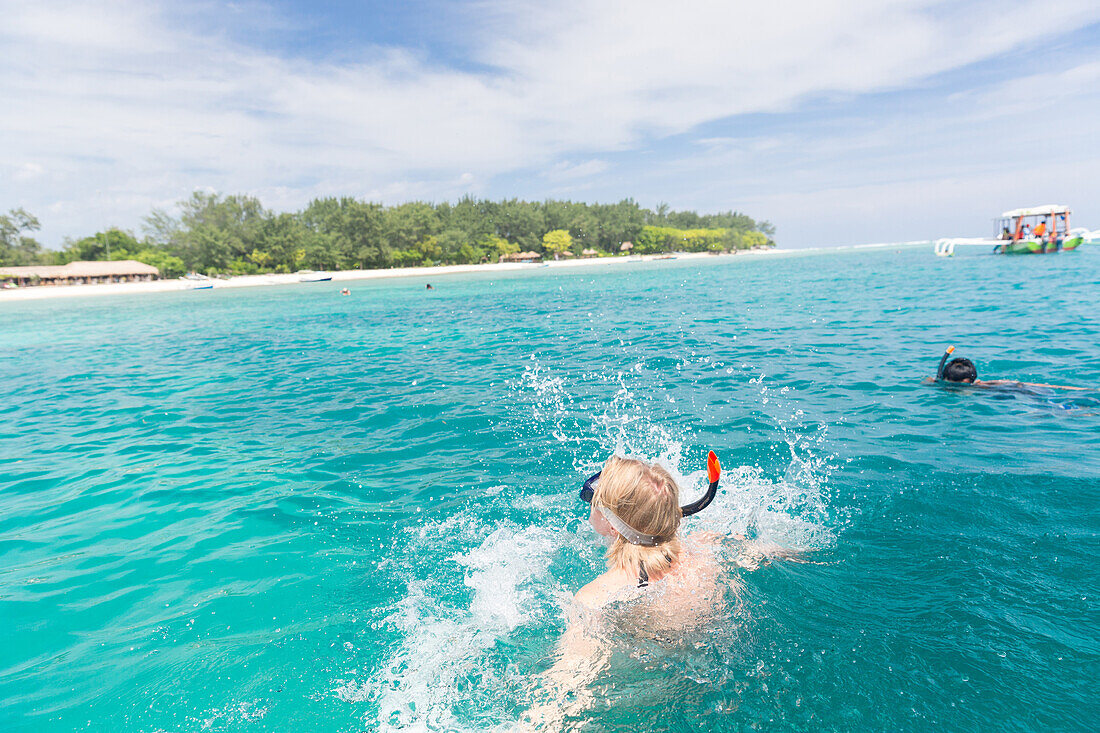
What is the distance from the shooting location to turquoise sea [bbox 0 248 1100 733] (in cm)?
348

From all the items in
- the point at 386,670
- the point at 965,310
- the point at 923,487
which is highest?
the point at 965,310

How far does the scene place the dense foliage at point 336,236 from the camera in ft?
310

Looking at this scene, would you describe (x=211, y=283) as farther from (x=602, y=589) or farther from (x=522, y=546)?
(x=602, y=589)

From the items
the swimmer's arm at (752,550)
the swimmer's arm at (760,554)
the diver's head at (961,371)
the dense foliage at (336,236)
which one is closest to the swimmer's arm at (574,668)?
the swimmer's arm at (752,550)

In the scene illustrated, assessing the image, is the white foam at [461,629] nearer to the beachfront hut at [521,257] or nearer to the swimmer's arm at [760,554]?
the swimmer's arm at [760,554]

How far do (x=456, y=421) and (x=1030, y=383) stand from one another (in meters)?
11.2

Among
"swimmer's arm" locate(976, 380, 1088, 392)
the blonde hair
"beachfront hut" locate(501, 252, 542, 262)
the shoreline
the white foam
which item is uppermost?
"beachfront hut" locate(501, 252, 542, 262)

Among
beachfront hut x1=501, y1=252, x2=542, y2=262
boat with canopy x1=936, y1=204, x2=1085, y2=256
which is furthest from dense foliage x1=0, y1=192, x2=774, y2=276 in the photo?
boat with canopy x1=936, y1=204, x2=1085, y2=256

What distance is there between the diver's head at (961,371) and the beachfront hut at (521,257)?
119797 millimetres

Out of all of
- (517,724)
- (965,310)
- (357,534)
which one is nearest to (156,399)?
Answer: (357,534)

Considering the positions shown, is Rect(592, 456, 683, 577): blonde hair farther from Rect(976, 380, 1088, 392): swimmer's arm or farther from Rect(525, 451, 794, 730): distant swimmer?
Rect(976, 380, 1088, 392): swimmer's arm

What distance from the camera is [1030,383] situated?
9906 mm

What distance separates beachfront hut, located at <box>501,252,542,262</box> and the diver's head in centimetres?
11980

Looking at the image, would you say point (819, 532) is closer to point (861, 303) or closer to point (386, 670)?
point (386, 670)
